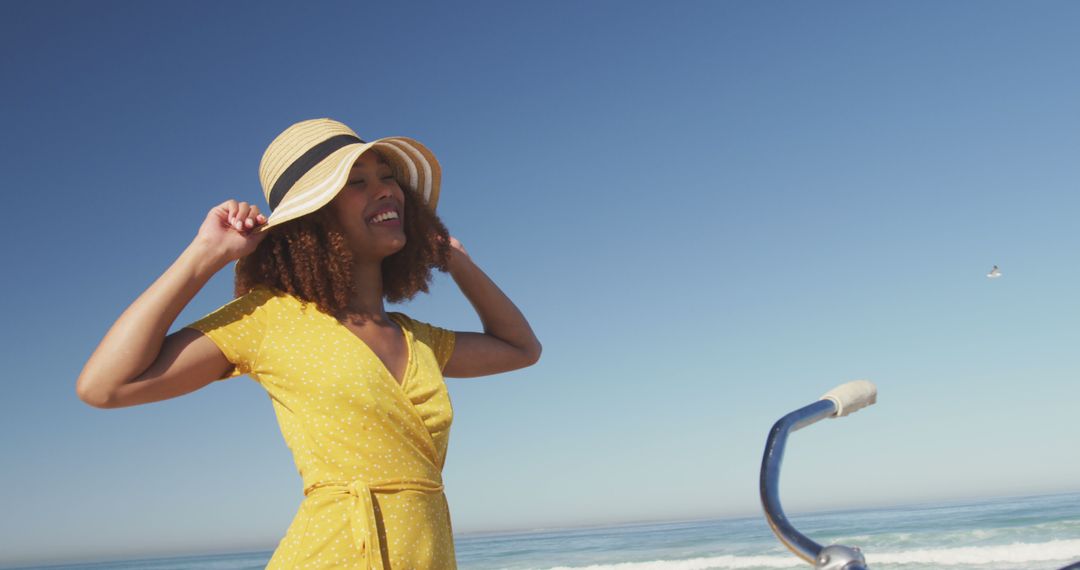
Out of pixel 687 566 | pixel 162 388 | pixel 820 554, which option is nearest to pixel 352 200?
pixel 162 388

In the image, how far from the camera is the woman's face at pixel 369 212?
2104 millimetres

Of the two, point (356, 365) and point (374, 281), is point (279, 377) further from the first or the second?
point (374, 281)

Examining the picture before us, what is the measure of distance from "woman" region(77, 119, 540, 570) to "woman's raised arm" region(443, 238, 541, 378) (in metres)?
0.21

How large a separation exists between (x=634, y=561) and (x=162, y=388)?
1439 centimetres

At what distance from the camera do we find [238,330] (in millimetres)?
1887

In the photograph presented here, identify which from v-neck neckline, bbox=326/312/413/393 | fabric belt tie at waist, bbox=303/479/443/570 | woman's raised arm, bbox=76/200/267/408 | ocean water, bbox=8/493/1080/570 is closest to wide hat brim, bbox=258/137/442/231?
woman's raised arm, bbox=76/200/267/408

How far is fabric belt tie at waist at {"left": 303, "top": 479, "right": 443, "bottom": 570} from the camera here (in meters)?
1.77

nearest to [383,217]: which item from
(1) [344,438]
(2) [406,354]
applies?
(2) [406,354]

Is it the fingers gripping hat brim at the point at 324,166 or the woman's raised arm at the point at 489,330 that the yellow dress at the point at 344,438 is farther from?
the woman's raised arm at the point at 489,330

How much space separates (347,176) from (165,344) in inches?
19.7

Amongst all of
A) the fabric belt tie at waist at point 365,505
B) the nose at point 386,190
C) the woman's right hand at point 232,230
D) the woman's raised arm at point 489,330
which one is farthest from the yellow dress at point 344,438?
the woman's raised arm at point 489,330

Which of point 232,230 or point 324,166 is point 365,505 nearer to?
point 232,230

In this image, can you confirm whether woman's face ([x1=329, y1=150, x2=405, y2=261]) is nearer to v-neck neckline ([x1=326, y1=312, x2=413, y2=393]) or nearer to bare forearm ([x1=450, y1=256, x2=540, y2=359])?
v-neck neckline ([x1=326, y1=312, x2=413, y2=393])

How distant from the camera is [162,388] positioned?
1810 millimetres
